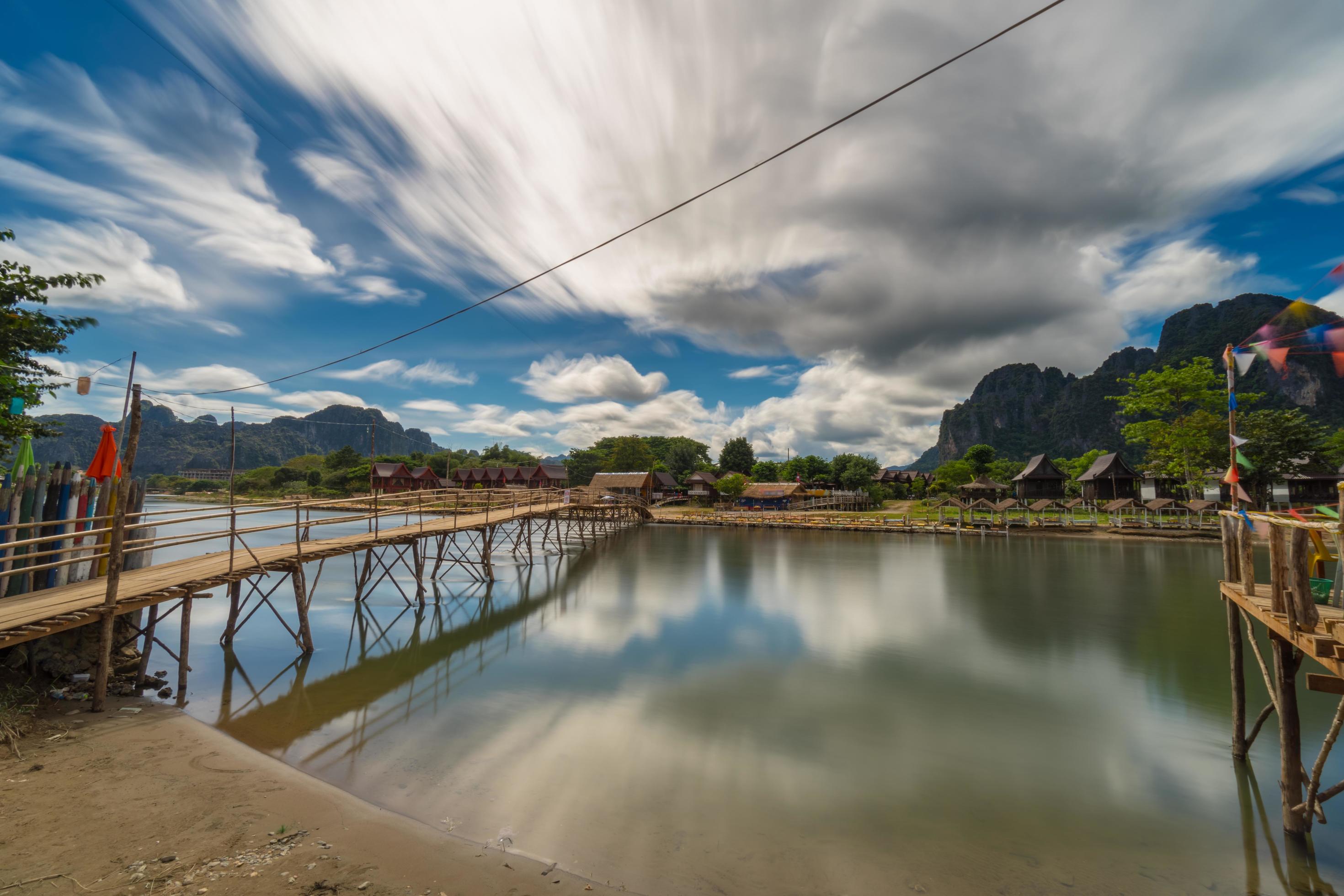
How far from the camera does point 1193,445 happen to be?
3319 cm

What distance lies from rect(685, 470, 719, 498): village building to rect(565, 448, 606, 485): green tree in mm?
17485

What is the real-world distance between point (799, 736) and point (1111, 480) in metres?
→ 43.7

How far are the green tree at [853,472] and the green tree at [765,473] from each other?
6318mm

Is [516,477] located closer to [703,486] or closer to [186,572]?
[703,486]

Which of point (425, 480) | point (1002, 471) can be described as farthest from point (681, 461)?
point (1002, 471)

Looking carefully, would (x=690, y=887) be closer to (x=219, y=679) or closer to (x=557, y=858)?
(x=557, y=858)

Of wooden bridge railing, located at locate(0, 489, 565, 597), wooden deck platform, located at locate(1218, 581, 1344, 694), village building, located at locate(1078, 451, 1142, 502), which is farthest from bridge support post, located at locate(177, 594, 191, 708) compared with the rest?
village building, located at locate(1078, 451, 1142, 502)

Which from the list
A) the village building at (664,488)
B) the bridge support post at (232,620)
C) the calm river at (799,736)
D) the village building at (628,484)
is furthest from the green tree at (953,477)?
the bridge support post at (232,620)

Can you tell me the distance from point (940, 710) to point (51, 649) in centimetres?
1217

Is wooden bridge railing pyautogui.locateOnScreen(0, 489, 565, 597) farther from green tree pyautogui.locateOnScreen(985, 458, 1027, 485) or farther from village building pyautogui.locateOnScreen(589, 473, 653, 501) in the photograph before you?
green tree pyautogui.locateOnScreen(985, 458, 1027, 485)

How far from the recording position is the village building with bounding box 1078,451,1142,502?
38562mm

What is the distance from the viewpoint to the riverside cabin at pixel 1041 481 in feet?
141

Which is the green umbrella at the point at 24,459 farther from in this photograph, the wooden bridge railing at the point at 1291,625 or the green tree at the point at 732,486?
the green tree at the point at 732,486

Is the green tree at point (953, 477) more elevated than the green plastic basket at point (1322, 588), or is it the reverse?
the green tree at point (953, 477)
